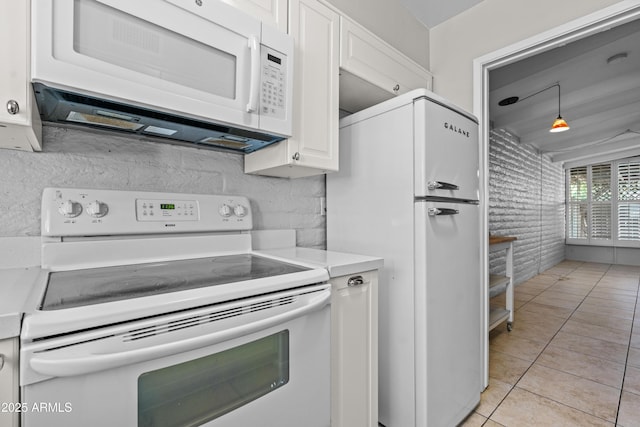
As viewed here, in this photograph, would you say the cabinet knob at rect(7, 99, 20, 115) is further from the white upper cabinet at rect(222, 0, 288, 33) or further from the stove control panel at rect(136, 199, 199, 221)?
the white upper cabinet at rect(222, 0, 288, 33)

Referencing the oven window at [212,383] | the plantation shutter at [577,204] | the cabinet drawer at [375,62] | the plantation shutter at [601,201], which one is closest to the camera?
the oven window at [212,383]

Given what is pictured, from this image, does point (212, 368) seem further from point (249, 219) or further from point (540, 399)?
point (540, 399)

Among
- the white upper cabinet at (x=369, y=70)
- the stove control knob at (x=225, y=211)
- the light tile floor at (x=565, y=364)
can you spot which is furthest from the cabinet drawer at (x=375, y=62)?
the light tile floor at (x=565, y=364)

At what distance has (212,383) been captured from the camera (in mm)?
843

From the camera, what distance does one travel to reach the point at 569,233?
8.00 meters

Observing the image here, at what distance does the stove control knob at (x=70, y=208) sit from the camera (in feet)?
3.57

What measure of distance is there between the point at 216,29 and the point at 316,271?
3.15ft

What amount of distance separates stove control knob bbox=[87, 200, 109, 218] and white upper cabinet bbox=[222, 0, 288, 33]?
93 cm

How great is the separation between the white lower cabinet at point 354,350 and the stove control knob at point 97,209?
0.93 meters

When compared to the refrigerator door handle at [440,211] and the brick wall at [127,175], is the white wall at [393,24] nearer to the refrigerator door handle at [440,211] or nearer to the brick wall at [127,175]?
the brick wall at [127,175]

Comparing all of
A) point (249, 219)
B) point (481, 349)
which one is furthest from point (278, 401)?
point (481, 349)

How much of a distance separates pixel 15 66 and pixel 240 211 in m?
0.92

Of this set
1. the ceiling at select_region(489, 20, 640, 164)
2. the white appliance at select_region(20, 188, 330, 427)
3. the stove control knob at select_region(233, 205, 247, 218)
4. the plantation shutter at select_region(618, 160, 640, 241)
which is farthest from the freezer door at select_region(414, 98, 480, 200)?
the plantation shutter at select_region(618, 160, 640, 241)

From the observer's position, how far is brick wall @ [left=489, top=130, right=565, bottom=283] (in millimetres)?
4141
